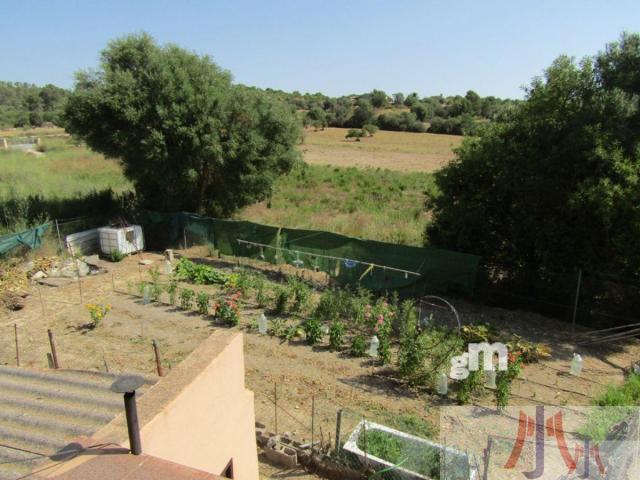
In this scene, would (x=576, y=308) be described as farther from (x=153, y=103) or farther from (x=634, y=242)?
(x=153, y=103)

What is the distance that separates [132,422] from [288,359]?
684 centimetres

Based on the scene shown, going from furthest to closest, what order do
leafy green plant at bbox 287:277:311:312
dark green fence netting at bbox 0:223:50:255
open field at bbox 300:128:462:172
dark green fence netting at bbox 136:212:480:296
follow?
open field at bbox 300:128:462:172
dark green fence netting at bbox 0:223:50:255
dark green fence netting at bbox 136:212:480:296
leafy green plant at bbox 287:277:311:312

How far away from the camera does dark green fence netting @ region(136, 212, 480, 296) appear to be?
12523mm

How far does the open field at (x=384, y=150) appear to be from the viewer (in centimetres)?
4034

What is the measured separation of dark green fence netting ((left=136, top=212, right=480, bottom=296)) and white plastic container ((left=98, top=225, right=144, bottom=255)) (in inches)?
84.6

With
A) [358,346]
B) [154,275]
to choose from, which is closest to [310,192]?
[154,275]

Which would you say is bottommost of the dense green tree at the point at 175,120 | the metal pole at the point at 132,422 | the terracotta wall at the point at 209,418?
the terracotta wall at the point at 209,418

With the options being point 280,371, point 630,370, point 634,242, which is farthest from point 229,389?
point 634,242

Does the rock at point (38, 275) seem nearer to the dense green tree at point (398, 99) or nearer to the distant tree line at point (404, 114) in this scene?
the distant tree line at point (404, 114)

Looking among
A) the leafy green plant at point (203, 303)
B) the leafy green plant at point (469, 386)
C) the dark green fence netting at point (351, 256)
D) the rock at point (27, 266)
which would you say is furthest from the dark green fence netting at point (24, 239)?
the leafy green plant at point (469, 386)

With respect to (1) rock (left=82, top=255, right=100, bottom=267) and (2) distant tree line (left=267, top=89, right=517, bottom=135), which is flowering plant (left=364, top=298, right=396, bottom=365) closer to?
(1) rock (left=82, top=255, right=100, bottom=267)

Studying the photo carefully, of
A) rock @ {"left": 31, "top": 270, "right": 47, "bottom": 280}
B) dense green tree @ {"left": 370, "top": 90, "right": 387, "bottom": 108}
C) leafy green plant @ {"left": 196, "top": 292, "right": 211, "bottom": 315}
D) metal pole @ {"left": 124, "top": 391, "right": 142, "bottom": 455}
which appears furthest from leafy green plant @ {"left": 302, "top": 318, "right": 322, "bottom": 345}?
dense green tree @ {"left": 370, "top": 90, "right": 387, "bottom": 108}

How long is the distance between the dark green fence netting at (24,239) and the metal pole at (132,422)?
13.8 metres

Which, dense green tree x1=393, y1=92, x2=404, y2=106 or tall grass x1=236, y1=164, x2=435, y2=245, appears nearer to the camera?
tall grass x1=236, y1=164, x2=435, y2=245
